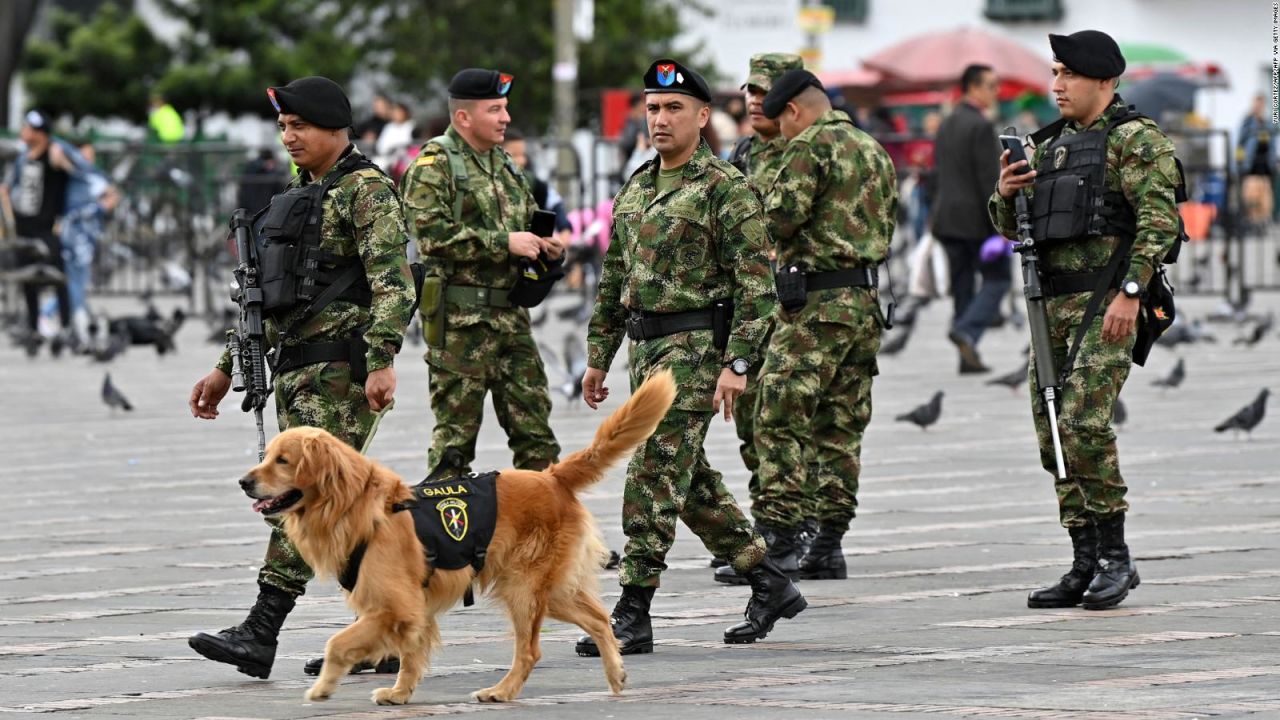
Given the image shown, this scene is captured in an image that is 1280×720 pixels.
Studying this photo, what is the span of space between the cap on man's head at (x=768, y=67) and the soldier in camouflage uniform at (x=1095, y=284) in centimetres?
167

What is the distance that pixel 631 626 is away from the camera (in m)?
7.80

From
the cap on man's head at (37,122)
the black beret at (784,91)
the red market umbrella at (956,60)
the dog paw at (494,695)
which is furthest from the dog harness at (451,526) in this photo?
the red market umbrella at (956,60)

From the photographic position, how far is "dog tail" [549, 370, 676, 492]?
23.6 ft

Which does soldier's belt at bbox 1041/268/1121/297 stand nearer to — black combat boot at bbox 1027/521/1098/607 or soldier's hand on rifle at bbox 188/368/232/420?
black combat boot at bbox 1027/521/1098/607

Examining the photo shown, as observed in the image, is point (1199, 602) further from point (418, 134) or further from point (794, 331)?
point (418, 134)

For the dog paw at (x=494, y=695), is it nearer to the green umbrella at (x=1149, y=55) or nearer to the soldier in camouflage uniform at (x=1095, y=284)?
the soldier in camouflage uniform at (x=1095, y=284)

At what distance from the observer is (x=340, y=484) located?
22.4ft

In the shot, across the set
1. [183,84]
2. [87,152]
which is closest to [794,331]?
[87,152]

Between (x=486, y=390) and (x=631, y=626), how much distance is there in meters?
2.09

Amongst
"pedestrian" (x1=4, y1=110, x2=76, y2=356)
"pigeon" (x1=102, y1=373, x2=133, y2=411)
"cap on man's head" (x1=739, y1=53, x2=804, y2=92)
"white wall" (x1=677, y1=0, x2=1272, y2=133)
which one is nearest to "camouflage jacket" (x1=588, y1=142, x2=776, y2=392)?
"cap on man's head" (x1=739, y1=53, x2=804, y2=92)

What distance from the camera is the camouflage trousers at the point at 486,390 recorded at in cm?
955

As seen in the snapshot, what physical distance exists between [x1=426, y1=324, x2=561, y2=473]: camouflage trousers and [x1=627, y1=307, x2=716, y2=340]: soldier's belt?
156 centimetres

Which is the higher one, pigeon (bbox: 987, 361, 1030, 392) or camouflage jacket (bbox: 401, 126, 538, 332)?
camouflage jacket (bbox: 401, 126, 538, 332)

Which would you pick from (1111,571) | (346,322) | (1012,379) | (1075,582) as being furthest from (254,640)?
(1012,379)
